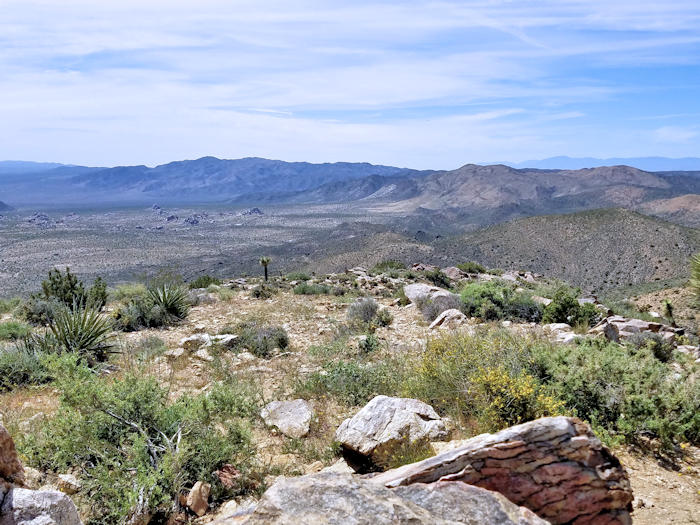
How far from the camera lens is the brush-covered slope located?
45781 millimetres

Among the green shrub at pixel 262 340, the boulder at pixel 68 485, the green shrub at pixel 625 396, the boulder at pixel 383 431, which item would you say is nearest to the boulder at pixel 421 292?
the green shrub at pixel 262 340

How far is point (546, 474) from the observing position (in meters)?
3.16

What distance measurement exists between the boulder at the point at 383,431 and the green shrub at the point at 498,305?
716 cm

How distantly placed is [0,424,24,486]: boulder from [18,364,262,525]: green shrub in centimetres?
77

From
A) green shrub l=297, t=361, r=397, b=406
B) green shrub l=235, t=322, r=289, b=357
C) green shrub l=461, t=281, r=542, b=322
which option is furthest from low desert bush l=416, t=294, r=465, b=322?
green shrub l=297, t=361, r=397, b=406

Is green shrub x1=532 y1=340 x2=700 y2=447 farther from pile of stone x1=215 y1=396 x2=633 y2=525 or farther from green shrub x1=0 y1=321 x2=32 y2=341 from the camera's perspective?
green shrub x1=0 y1=321 x2=32 y2=341

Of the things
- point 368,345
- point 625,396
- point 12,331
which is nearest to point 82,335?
point 12,331

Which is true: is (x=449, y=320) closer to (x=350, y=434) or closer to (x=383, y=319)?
(x=383, y=319)

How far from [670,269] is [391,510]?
50.0 m

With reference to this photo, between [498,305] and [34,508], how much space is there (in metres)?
11.0

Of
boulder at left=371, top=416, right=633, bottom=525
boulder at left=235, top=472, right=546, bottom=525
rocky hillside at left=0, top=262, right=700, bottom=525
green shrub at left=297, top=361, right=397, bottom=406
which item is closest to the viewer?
boulder at left=235, top=472, right=546, bottom=525

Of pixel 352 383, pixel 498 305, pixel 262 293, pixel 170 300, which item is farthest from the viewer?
pixel 262 293

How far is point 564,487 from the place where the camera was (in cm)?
316

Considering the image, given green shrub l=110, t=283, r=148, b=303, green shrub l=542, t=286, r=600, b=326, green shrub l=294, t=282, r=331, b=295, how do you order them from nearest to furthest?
green shrub l=542, t=286, r=600, b=326 < green shrub l=110, t=283, r=148, b=303 < green shrub l=294, t=282, r=331, b=295
